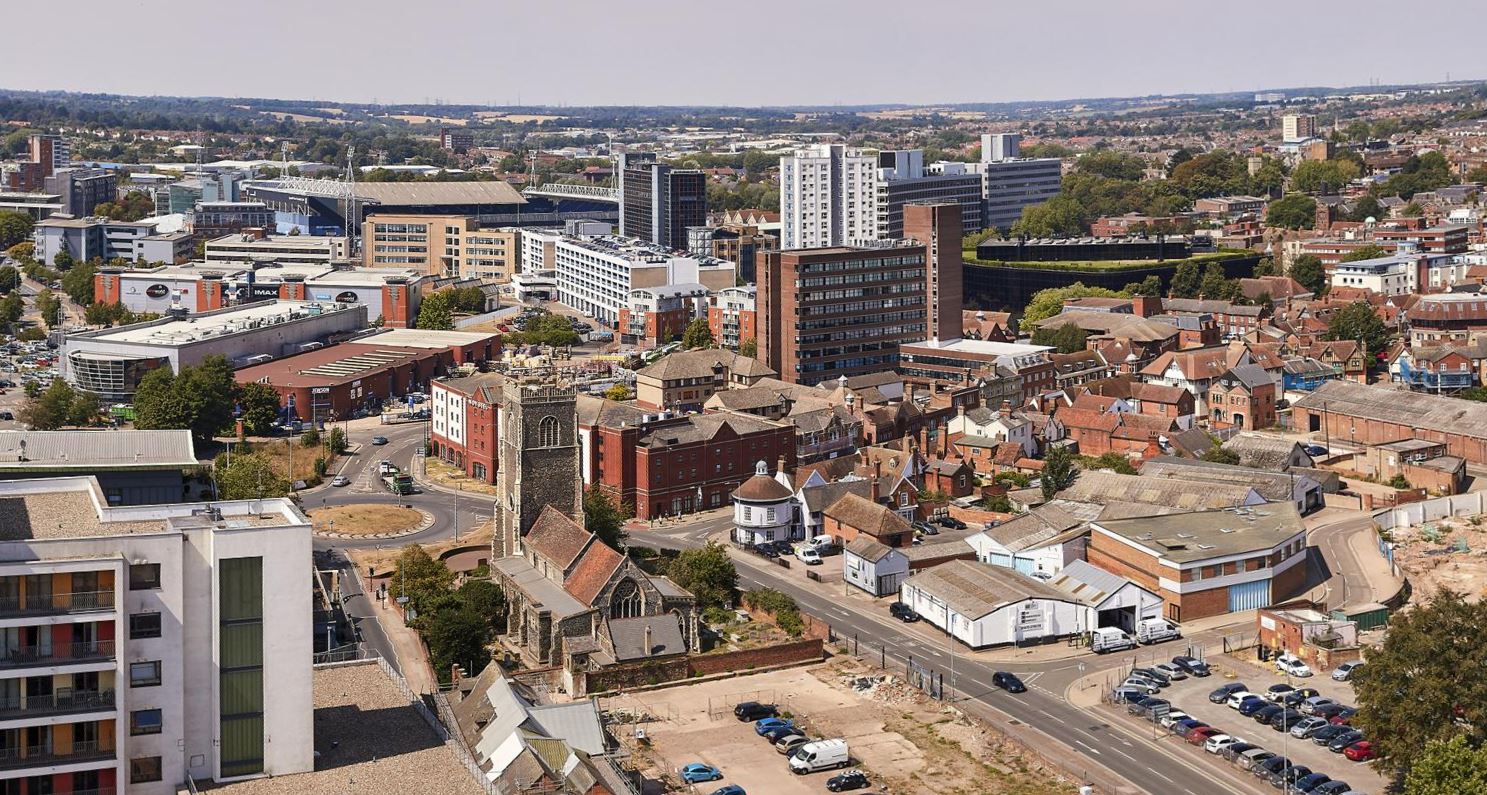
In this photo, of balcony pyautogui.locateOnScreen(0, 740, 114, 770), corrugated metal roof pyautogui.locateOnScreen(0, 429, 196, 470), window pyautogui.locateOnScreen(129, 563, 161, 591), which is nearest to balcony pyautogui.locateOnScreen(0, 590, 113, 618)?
window pyautogui.locateOnScreen(129, 563, 161, 591)

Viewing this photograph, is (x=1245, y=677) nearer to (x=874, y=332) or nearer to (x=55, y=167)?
(x=874, y=332)

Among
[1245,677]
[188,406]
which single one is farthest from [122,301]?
[1245,677]

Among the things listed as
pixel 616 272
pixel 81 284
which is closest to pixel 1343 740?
pixel 616 272

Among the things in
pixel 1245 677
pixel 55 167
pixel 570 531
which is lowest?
pixel 1245 677

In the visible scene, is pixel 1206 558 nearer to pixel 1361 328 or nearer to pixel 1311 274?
pixel 1361 328

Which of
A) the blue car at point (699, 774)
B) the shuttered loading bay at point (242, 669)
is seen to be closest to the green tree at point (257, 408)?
the blue car at point (699, 774)

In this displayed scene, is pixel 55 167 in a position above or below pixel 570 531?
above

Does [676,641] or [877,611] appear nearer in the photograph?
[676,641]
